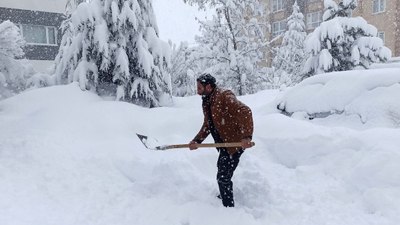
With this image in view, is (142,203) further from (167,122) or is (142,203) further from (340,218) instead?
(167,122)

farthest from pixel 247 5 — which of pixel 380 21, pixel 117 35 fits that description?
pixel 380 21

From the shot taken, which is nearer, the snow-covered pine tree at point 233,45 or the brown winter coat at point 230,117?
the brown winter coat at point 230,117

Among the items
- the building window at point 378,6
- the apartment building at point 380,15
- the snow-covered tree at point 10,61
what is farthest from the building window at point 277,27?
the snow-covered tree at point 10,61

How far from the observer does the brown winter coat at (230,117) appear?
389cm

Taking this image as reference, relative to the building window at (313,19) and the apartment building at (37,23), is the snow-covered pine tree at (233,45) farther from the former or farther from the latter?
the building window at (313,19)

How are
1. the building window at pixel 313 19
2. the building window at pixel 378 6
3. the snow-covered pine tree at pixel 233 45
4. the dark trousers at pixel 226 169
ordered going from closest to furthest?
the dark trousers at pixel 226 169 → the snow-covered pine tree at pixel 233 45 → the building window at pixel 378 6 → the building window at pixel 313 19

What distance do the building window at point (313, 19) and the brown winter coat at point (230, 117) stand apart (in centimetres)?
3310

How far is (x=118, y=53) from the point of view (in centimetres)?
819

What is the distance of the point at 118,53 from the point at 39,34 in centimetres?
1484

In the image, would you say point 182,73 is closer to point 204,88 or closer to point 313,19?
point 204,88

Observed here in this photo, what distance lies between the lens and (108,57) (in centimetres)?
814

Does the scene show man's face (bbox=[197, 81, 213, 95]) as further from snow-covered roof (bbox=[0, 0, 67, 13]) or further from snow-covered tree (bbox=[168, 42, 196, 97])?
snow-covered roof (bbox=[0, 0, 67, 13])

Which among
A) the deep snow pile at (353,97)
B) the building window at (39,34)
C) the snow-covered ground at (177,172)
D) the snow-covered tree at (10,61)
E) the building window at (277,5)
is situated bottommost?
the snow-covered ground at (177,172)

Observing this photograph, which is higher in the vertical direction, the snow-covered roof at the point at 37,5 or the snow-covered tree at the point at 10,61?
the snow-covered roof at the point at 37,5
